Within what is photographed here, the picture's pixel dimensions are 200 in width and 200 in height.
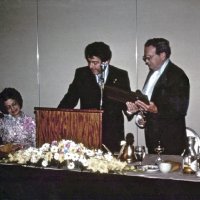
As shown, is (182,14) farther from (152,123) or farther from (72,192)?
(72,192)

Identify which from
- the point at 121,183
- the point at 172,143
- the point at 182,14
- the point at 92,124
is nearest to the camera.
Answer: the point at 121,183

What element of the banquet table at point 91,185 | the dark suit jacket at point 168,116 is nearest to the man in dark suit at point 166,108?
the dark suit jacket at point 168,116

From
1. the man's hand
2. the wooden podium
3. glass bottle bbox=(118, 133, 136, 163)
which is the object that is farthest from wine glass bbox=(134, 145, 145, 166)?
the man's hand

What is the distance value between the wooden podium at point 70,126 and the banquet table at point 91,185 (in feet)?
0.96

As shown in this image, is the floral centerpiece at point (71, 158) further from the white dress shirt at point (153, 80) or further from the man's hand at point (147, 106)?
the white dress shirt at point (153, 80)

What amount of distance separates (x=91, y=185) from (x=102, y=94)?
2096 millimetres

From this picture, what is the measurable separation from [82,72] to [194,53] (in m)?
1.53

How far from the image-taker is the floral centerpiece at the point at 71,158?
2.33 meters

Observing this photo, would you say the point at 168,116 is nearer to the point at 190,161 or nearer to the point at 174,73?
the point at 174,73

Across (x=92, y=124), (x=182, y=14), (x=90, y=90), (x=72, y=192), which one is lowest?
(x=72, y=192)

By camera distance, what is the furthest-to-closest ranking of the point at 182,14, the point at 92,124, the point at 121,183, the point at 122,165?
1. the point at 182,14
2. the point at 92,124
3. the point at 122,165
4. the point at 121,183

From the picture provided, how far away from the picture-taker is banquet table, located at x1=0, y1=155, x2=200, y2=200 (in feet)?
6.81

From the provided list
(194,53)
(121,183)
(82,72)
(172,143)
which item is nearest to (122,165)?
(121,183)

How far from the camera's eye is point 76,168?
2.47m
